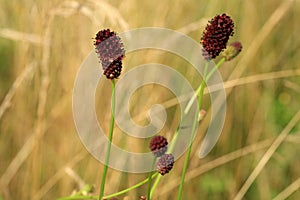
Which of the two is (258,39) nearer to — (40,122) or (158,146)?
(40,122)

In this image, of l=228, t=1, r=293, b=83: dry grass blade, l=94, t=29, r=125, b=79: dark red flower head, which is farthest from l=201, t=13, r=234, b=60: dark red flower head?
l=228, t=1, r=293, b=83: dry grass blade

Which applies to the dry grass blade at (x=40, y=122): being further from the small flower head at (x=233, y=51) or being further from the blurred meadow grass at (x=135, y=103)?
the small flower head at (x=233, y=51)

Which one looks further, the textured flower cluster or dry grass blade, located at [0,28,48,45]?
dry grass blade, located at [0,28,48,45]

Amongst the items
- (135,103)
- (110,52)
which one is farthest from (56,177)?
(110,52)

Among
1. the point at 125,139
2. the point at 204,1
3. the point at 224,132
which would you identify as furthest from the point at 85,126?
the point at 204,1

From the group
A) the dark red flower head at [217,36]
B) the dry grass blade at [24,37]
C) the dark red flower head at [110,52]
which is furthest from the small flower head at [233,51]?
the dry grass blade at [24,37]

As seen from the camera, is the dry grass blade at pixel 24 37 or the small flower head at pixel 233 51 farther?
the dry grass blade at pixel 24 37

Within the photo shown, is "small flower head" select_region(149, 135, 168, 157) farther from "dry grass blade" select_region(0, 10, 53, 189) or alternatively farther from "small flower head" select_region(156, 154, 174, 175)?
"dry grass blade" select_region(0, 10, 53, 189)
